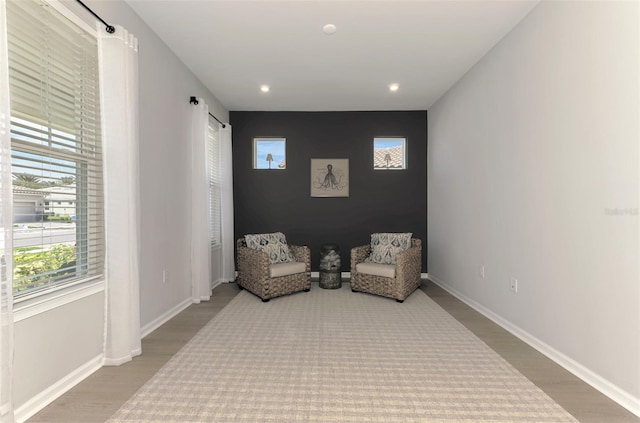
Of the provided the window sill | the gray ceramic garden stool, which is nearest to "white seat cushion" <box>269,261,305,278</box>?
the gray ceramic garden stool

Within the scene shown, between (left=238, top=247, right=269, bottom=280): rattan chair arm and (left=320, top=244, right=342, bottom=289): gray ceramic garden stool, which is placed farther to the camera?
(left=320, top=244, right=342, bottom=289): gray ceramic garden stool

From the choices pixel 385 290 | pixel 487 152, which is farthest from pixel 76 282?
pixel 487 152

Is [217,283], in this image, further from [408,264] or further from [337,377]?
[337,377]

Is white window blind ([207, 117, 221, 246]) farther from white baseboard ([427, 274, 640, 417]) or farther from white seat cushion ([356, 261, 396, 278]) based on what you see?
white baseboard ([427, 274, 640, 417])

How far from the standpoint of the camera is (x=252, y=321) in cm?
319

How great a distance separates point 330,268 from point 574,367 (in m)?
2.93

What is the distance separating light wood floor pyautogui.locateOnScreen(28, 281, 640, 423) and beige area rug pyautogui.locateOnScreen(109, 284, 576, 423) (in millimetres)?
92

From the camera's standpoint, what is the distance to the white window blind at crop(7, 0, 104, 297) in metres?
1.74

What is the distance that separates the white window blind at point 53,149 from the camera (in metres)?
1.74

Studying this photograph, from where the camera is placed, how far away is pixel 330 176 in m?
5.33

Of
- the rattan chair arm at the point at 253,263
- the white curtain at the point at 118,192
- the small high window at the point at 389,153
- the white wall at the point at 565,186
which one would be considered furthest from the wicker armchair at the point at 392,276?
the white curtain at the point at 118,192

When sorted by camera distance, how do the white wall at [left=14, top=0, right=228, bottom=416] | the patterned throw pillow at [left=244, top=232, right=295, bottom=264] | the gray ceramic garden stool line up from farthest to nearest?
the gray ceramic garden stool
the patterned throw pillow at [left=244, top=232, right=295, bottom=264]
the white wall at [left=14, top=0, right=228, bottom=416]

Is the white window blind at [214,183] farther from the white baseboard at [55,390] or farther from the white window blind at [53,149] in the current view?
the white baseboard at [55,390]

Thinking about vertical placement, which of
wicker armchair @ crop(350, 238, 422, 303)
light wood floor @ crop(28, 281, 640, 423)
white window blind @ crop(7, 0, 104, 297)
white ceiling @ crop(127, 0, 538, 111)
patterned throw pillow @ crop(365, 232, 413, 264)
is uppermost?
white ceiling @ crop(127, 0, 538, 111)
